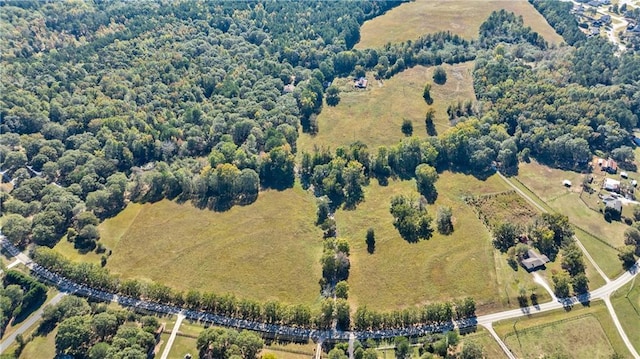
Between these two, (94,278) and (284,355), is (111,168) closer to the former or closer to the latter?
(94,278)

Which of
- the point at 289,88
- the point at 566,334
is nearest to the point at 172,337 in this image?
the point at 566,334

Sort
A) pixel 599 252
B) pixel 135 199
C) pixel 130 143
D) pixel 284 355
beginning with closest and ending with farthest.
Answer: pixel 284 355 → pixel 599 252 → pixel 135 199 → pixel 130 143

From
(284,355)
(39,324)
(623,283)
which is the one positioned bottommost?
(623,283)

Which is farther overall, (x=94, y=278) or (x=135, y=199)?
(x=135, y=199)

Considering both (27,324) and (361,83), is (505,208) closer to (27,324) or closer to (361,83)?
(361,83)

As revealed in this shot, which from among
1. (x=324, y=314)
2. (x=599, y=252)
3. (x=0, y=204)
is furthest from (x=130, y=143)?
(x=599, y=252)

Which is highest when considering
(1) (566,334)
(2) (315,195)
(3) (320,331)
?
(2) (315,195)

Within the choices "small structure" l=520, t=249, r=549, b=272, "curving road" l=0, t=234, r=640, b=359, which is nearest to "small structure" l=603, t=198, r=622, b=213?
"curving road" l=0, t=234, r=640, b=359

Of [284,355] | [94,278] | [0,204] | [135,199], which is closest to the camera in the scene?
[284,355]
